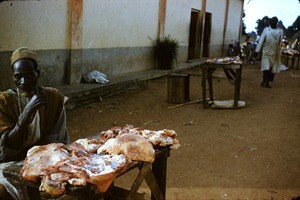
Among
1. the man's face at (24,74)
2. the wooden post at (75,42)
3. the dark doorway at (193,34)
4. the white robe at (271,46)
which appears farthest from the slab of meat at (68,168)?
the dark doorway at (193,34)

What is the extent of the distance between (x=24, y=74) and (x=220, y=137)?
379cm

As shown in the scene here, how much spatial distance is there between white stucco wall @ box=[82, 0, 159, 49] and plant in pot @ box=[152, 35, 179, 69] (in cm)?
39

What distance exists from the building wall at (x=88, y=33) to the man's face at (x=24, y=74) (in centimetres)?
400

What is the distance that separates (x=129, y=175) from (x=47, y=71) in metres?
3.99

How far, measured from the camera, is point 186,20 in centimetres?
1441

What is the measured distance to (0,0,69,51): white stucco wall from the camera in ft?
20.4

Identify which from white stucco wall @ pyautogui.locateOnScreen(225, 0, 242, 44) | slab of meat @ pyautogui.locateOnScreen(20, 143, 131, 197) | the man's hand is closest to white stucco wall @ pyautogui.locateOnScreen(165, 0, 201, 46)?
white stucco wall @ pyautogui.locateOnScreen(225, 0, 242, 44)

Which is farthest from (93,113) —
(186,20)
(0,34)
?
(186,20)

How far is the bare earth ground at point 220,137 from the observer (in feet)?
12.8

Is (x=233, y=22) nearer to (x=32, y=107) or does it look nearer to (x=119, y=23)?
(x=119, y=23)

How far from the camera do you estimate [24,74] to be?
251 cm

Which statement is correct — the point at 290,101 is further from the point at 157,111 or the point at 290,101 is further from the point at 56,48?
the point at 56,48

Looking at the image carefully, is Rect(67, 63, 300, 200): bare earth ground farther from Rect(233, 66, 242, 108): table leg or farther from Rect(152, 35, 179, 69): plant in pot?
Rect(152, 35, 179, 69): plant in pot

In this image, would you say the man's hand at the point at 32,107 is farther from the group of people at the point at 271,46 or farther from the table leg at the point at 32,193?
the group of people at the point at 271,46
